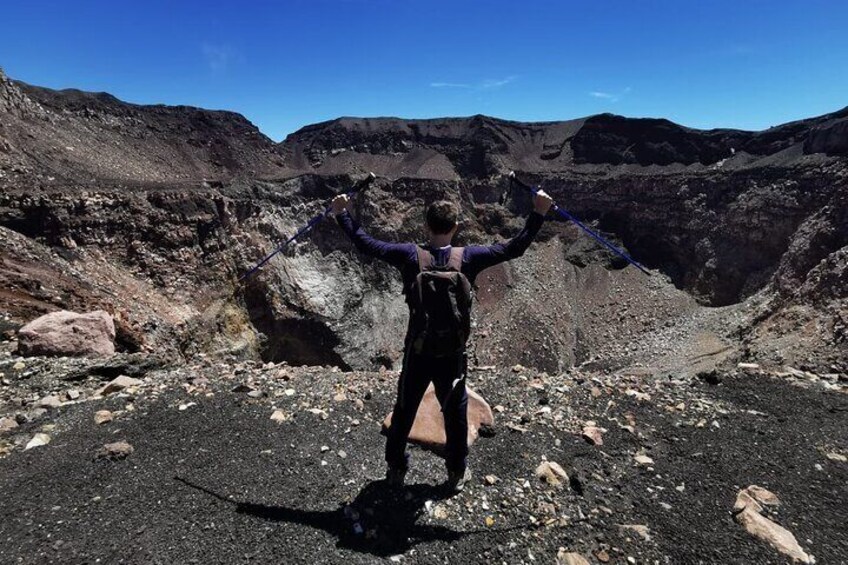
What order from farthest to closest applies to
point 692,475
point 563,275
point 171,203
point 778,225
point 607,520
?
1. point 563,275
2. point 778,225
3. point 171,203
4. point 692,475
5. point 607,520

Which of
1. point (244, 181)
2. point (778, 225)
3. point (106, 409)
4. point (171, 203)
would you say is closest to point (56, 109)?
point (244, 181)

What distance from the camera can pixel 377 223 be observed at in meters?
35.0

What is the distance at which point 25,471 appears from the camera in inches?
177

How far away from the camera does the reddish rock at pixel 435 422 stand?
5.21 metres

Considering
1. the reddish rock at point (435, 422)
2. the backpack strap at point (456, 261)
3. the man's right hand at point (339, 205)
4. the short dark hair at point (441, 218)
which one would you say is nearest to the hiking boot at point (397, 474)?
the reddish rock at point (435, 422)

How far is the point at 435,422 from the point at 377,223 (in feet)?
99.7

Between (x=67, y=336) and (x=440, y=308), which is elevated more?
(x=440, y=308)

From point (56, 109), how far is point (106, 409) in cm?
3377

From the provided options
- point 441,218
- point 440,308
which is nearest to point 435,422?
point 440,308

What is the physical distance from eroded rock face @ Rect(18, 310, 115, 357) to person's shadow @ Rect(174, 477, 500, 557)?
5.00 m

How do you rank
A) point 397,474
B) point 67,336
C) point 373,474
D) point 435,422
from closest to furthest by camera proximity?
1. point 397,474
2. point 373,474
3. point 435,422
4. point 67,336

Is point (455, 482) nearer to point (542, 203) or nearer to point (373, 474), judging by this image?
point (373, 474)

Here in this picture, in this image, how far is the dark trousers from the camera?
4.16m

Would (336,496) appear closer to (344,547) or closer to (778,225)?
(344,547)
